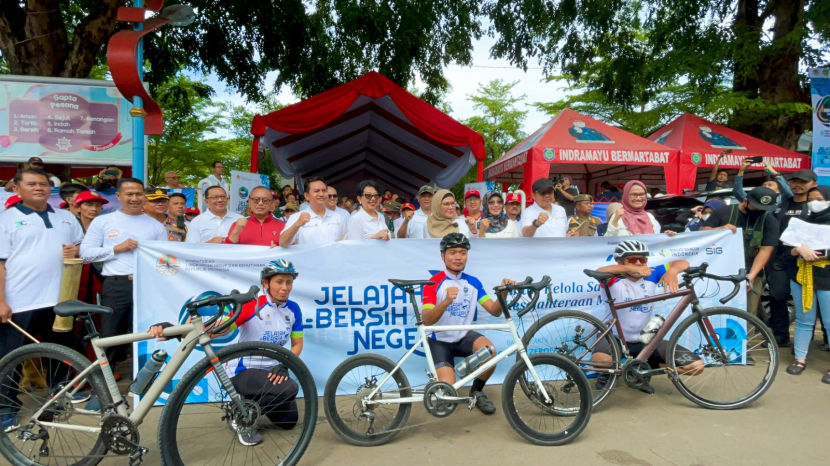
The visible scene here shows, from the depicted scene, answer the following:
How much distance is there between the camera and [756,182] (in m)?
13.6

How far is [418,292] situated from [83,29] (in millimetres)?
7967

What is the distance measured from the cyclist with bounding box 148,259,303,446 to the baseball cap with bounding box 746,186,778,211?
4495mm

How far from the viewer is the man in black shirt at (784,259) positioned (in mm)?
5125

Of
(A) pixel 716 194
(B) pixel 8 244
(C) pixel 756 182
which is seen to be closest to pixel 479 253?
(B) pixel 8 244

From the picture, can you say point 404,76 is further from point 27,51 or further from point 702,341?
point 702,341

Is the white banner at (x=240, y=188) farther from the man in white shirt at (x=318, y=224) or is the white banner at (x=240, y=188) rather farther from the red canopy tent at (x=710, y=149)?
the red canopy tent at (x=710, y=149)

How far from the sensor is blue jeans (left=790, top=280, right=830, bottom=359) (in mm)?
4883

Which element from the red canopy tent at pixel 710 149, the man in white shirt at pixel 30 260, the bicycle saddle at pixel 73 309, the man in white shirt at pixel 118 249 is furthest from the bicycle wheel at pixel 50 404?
the red canopy tent at pixel 710 149

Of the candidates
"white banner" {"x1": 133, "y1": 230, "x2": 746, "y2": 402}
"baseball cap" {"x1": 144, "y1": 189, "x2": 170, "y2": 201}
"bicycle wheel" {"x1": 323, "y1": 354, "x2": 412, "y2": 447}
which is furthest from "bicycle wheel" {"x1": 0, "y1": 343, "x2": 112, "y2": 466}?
"baseball cap" {"x1": 144, "y1": 189, "x2": 170, "y2": 201}

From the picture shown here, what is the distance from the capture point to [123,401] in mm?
3053

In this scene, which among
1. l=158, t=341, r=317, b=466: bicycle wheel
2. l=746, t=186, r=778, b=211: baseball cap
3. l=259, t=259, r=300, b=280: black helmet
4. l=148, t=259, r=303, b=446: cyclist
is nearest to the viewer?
l=158, t=341, r=317, b=466: bicycle wheel

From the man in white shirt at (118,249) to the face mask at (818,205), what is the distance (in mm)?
6012

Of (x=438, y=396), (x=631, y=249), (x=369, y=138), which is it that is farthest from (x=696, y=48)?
(x=438, y=396)

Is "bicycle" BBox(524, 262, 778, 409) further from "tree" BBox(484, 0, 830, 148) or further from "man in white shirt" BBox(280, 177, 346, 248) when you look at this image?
"tree" BBox(484, 0, 830, 148)
